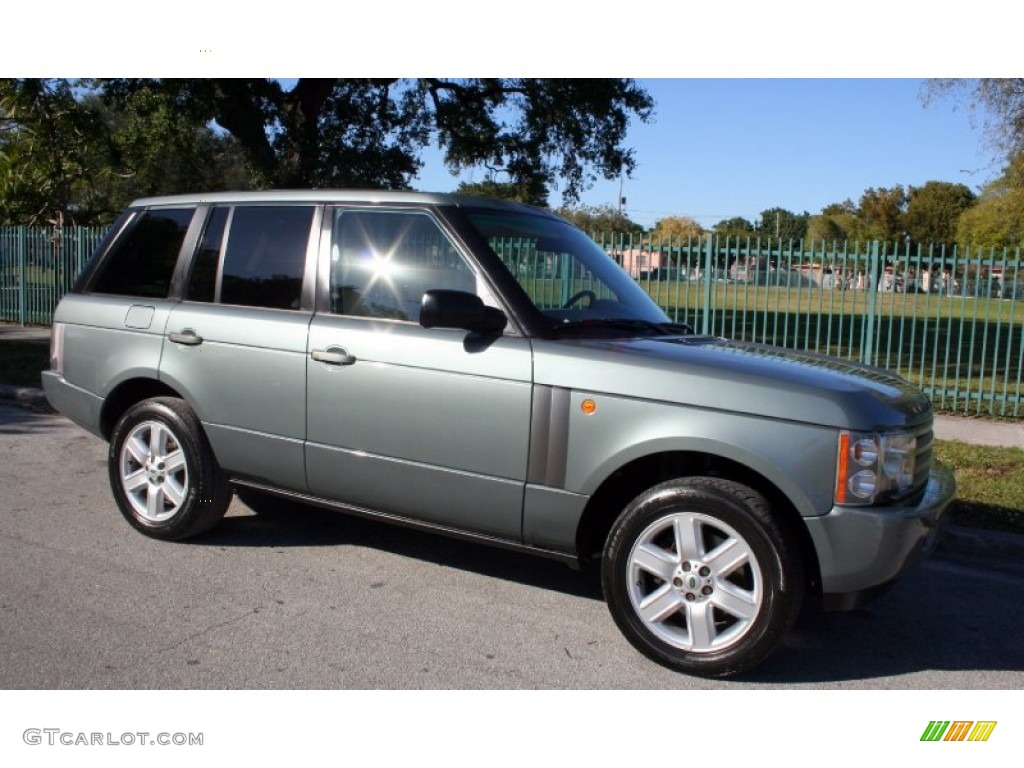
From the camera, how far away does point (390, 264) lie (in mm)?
4598

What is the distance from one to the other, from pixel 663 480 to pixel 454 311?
1169 mm

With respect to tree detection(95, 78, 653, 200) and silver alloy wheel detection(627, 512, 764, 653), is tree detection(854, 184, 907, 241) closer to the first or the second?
tree detection(95, 78, 653, 200)

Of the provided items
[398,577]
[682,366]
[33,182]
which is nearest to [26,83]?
[33,182]

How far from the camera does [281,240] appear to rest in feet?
16.3

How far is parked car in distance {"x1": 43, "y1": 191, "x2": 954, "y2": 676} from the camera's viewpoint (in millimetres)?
3635

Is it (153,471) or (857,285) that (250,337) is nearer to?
(153,471)

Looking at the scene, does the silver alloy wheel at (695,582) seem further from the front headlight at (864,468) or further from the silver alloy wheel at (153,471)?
the silver alloy wheel at (153,471)

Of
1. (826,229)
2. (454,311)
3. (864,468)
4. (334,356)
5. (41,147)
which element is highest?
(826,229)

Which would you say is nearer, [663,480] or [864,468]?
[864,468]

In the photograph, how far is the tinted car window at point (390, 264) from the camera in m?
4.46

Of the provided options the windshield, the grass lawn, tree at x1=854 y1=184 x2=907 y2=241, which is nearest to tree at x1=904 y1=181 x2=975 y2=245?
tree at x1=854 y1=184 x2=907 y2=241
